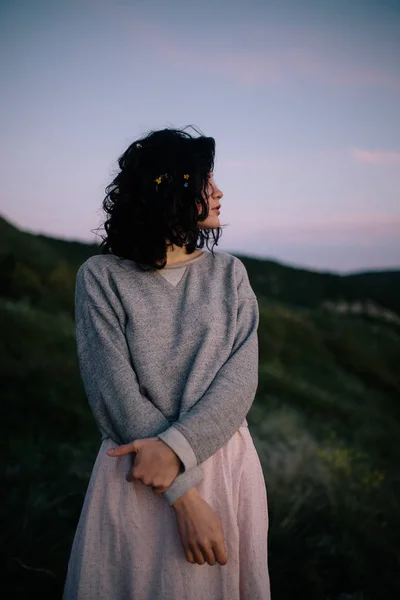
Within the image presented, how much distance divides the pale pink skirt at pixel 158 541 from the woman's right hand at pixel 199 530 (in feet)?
0.27

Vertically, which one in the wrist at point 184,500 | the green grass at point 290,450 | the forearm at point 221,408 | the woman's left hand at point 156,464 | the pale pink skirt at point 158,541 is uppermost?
the forearm at point 221,408

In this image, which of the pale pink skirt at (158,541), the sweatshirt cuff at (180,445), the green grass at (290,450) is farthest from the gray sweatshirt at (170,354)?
the green grass at (290,450)

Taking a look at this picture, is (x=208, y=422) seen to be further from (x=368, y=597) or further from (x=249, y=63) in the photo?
(x=249, y=63)

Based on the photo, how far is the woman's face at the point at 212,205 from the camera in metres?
1.61

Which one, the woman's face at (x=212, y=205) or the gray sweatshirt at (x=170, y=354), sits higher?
the woman's face at (x=212, y=205)

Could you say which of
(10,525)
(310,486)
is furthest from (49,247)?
(310,486)

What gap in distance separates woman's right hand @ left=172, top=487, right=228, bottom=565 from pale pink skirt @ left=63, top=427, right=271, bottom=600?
0.27ft

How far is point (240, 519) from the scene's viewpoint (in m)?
1.46

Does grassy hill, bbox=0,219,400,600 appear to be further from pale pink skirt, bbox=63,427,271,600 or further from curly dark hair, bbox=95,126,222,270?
curly dark hair, bbox=95,126,222,270

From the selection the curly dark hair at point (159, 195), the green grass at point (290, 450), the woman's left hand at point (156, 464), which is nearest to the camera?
the woman's left hand at point (156, 464)

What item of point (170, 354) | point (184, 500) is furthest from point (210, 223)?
point (184, 500)

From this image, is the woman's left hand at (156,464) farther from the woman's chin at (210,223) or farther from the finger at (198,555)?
the woman's chin at (210,223)

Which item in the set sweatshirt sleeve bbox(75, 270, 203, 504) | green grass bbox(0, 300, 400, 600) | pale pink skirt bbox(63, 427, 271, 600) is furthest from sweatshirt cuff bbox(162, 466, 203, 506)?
green grass bbox(0, 300, 400, 600)

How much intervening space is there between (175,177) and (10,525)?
2.11 meters
